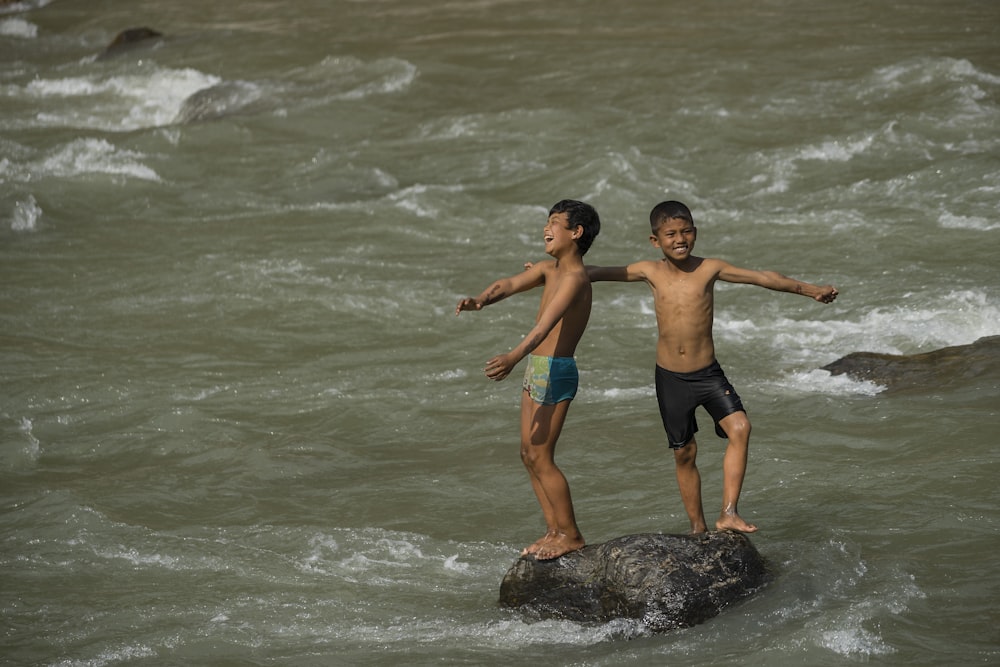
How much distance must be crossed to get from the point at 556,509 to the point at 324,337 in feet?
17.9

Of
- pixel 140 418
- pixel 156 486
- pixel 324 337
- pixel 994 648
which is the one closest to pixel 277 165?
pixel 324 337

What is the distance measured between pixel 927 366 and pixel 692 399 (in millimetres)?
3716

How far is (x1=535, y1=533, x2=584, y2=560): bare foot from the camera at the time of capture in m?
6.30

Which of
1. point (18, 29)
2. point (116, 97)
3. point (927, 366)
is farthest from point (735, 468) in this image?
point (18, 29)

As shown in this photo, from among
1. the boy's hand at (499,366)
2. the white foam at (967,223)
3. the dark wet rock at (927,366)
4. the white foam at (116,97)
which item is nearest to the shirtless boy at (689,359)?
the boy's hand at (499,366)

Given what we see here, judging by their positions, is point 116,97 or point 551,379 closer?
point 551,379

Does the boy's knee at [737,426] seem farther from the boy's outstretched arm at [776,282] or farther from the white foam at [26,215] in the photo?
the white foam at [26,215]

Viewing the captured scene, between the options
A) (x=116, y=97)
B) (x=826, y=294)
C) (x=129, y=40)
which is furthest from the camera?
(x=129, y=40)

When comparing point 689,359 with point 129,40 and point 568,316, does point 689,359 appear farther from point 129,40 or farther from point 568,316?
point 129,40

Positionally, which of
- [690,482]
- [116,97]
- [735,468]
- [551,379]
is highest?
[116,97]

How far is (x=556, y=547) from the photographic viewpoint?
6309 millimetres

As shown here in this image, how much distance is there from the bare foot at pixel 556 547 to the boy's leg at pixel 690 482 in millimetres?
536

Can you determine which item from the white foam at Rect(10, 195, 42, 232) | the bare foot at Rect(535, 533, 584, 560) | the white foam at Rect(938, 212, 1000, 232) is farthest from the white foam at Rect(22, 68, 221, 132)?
the bare foot at Rect(535, 533, 584, 560)

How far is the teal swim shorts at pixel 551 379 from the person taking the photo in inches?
242
